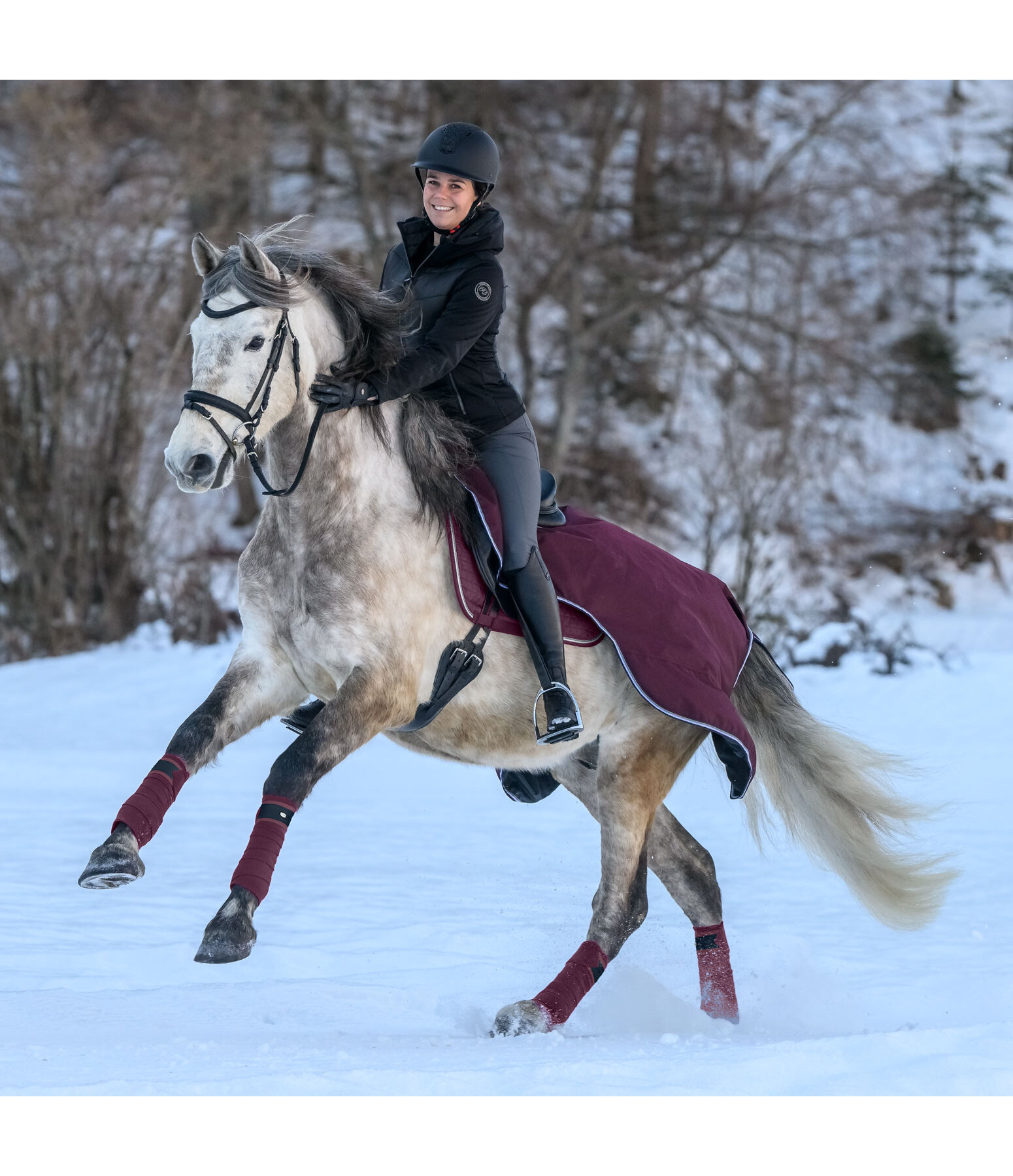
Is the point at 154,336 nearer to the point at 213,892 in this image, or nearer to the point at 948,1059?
the point at 213,892

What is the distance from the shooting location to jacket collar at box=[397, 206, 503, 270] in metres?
3.89

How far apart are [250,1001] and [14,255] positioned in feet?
35.0

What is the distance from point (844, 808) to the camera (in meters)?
4.70

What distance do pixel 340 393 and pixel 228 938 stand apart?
4.95 feet

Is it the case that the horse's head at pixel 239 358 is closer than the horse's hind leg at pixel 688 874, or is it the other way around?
the horse's head at pixel 239 358

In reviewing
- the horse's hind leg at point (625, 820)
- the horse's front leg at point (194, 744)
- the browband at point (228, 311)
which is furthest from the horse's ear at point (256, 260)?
the horse's hind leg at point (625, 820)

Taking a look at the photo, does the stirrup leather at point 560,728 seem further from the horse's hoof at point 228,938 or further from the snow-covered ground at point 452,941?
the horse's hoof at point 228,938

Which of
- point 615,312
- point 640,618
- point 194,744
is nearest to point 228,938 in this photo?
point 194,744

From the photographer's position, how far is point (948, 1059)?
3.23 metres

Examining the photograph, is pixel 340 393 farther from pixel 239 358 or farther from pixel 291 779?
pixel 291 779

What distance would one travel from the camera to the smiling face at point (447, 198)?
3863mm

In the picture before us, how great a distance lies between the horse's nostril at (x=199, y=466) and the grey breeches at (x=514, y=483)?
0.99m

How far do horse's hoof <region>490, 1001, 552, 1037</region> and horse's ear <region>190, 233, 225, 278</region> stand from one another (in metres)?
2.35

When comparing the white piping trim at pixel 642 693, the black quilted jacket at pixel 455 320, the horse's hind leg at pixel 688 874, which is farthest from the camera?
the horse's hind leg at pixel 688 874
